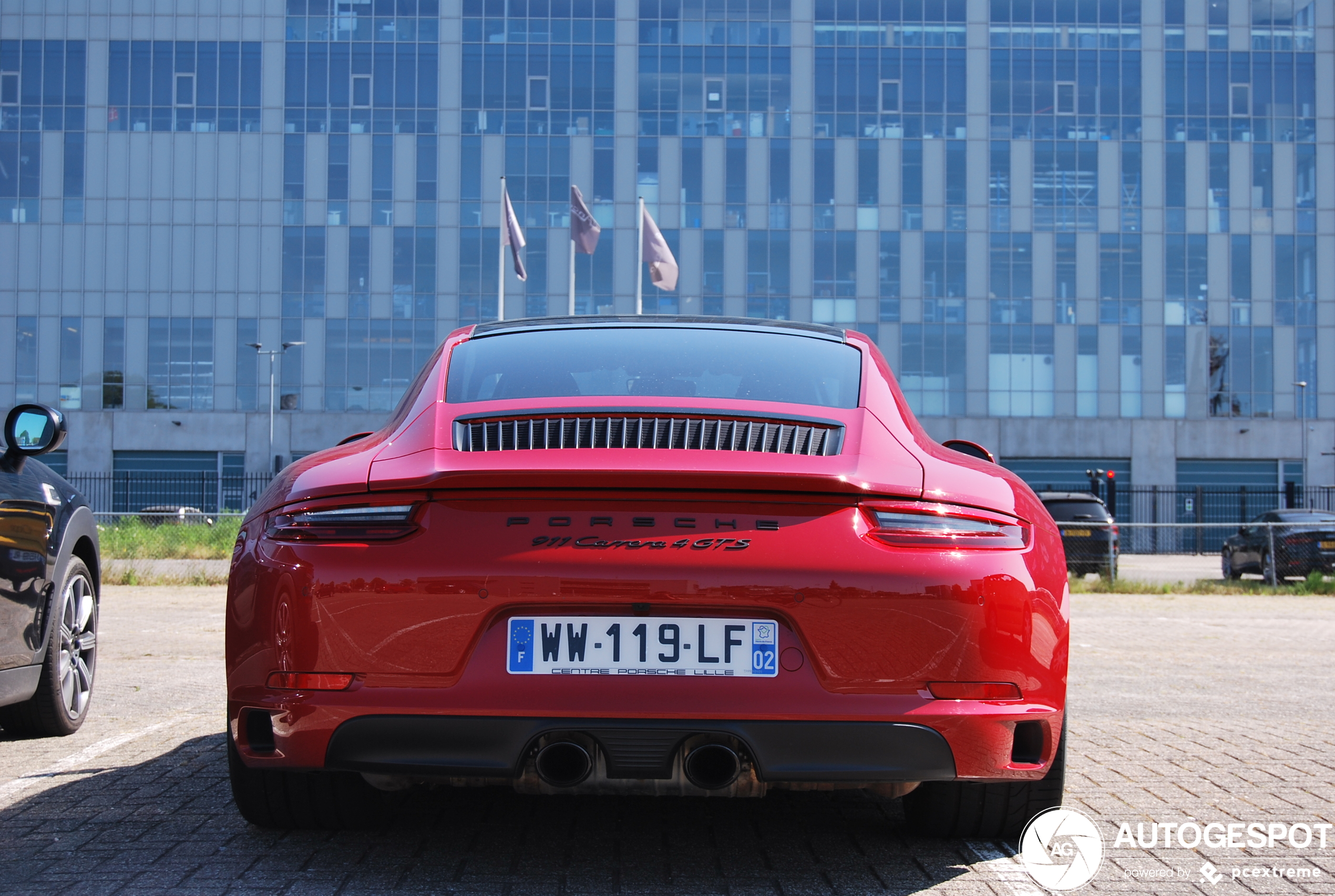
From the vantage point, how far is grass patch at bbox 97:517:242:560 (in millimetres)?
19203

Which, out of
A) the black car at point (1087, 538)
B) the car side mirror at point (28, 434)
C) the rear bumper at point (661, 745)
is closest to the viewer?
the rear bumper at point (661, 745)

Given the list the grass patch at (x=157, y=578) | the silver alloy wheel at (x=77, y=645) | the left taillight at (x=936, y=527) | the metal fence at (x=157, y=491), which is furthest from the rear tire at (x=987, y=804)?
the metal fence at (x=157, y=491)

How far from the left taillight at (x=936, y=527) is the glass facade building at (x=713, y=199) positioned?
4226cm

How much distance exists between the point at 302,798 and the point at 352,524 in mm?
1015

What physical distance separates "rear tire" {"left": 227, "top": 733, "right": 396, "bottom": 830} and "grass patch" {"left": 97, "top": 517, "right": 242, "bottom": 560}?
16293 millimetres

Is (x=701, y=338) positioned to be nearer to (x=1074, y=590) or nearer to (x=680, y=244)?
(x=1074, y=590)

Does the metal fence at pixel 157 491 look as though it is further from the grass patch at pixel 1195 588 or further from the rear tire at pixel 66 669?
the rear tire at pixel 66 669

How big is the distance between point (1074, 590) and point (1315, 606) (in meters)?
3.22

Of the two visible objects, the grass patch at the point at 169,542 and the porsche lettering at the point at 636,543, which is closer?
the porsche lettering at the point at 636,543

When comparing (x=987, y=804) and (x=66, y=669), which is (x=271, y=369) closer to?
(x=66, y=669)

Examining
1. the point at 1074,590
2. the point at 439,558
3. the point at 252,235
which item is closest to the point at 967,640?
the point at 439,558

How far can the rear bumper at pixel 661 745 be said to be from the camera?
2.69 metres

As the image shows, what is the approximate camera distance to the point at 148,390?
1812 inches

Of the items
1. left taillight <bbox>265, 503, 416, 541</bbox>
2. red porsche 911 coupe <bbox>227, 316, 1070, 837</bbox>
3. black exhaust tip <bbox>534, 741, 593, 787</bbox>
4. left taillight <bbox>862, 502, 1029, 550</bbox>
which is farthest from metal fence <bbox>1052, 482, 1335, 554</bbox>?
left taillight <bbox>265, 503, 416, 541</bbox>
